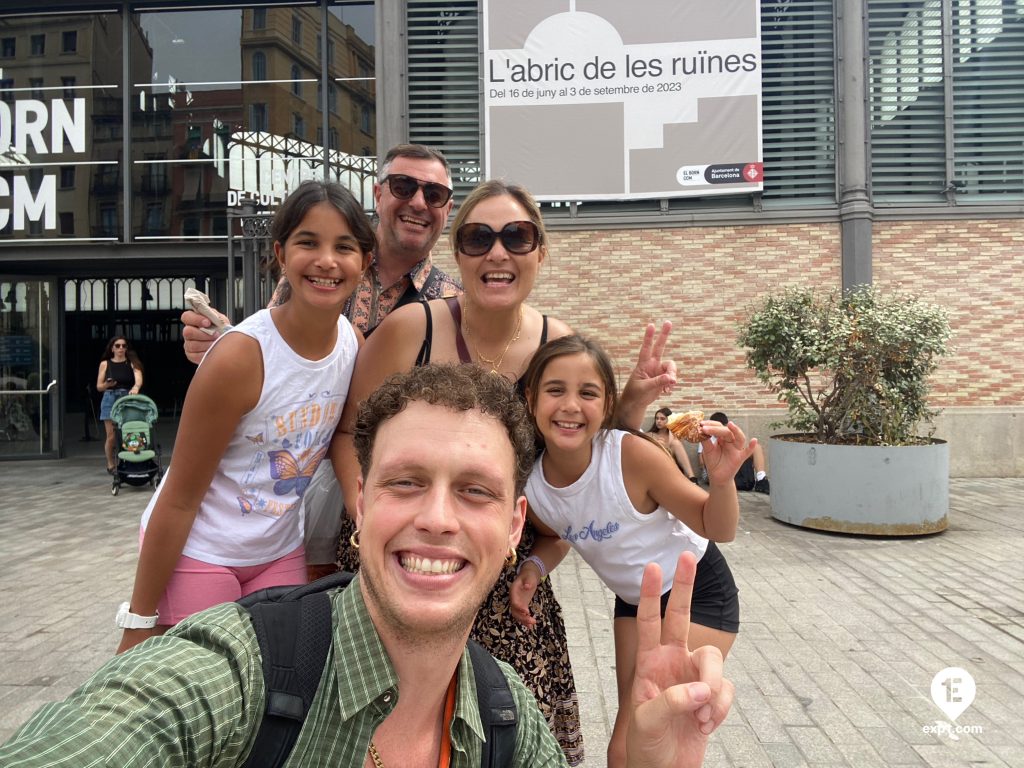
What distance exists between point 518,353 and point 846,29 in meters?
11.5

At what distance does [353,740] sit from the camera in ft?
3.93

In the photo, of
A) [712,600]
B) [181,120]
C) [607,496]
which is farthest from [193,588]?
[181,120]

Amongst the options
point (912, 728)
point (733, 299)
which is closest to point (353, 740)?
point (912, 728)

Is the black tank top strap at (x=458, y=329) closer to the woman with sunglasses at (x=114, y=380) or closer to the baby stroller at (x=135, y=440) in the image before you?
the baby stroller at (x=135, y=440)

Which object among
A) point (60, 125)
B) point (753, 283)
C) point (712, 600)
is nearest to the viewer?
point (712, 600)

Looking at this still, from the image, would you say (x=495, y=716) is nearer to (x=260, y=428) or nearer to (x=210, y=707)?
(x=210, y=707)

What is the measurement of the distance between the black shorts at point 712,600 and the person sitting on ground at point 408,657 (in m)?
0.97

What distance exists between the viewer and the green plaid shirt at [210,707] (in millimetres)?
970

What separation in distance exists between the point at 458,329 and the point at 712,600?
50.1 inches

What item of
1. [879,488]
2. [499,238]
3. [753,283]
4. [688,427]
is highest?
[753,283]

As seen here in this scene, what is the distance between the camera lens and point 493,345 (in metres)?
2.37

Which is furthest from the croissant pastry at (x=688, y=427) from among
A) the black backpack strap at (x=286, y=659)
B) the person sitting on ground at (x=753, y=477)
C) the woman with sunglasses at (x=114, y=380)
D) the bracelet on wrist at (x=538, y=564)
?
the woman with sunglasses at (x=114, y=380)

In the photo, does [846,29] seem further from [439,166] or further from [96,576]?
[96,576]

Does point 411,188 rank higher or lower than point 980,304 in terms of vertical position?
lower
